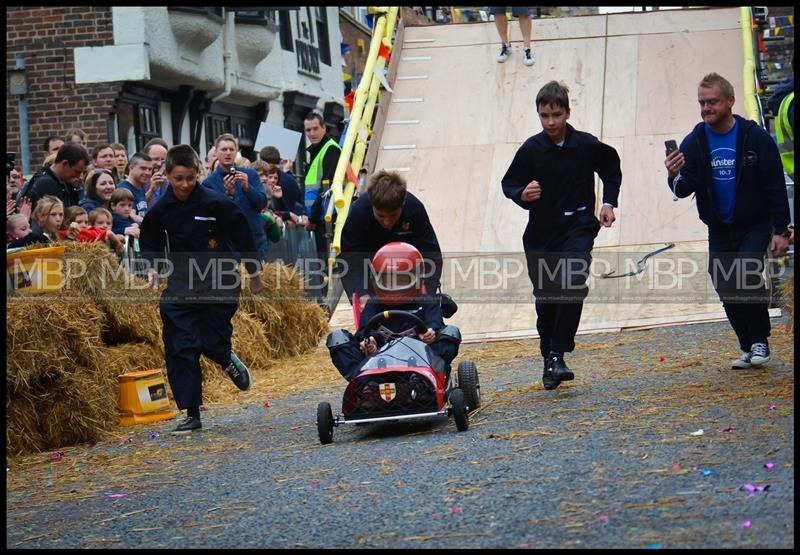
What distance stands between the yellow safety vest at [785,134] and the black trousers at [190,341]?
Answer: 4.17 metres

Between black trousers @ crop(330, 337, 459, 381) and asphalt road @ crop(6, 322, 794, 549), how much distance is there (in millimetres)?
416

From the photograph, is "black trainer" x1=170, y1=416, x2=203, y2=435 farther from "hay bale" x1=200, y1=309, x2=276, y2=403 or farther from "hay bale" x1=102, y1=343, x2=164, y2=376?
"hay bale" x1=200, y1=309, x2=276, y2=403

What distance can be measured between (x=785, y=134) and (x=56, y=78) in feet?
49.1

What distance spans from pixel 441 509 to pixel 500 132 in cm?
1328

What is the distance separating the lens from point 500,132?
18828mm

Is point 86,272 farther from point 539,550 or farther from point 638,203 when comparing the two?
point 638,203

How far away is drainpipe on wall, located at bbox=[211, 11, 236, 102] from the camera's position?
25.7 meters

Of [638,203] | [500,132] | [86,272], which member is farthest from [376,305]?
[500,132]

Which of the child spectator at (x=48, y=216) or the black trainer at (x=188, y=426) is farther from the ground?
the child spectator at (x=48, y=216)

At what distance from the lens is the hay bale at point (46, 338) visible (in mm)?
9367

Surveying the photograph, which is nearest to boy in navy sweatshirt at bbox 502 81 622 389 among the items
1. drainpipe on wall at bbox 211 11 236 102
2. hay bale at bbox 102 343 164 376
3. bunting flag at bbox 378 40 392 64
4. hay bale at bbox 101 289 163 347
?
hay bale at bbox 102 343 164 376

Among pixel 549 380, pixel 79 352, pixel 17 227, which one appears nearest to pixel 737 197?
pixel 549 380

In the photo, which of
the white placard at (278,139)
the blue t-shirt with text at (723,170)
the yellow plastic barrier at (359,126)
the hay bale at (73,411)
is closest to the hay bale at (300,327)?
the yellow plastic barrier at (359,126)

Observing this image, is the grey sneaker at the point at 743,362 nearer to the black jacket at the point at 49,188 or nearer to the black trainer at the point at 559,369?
the black trainer at the point at 559,369
